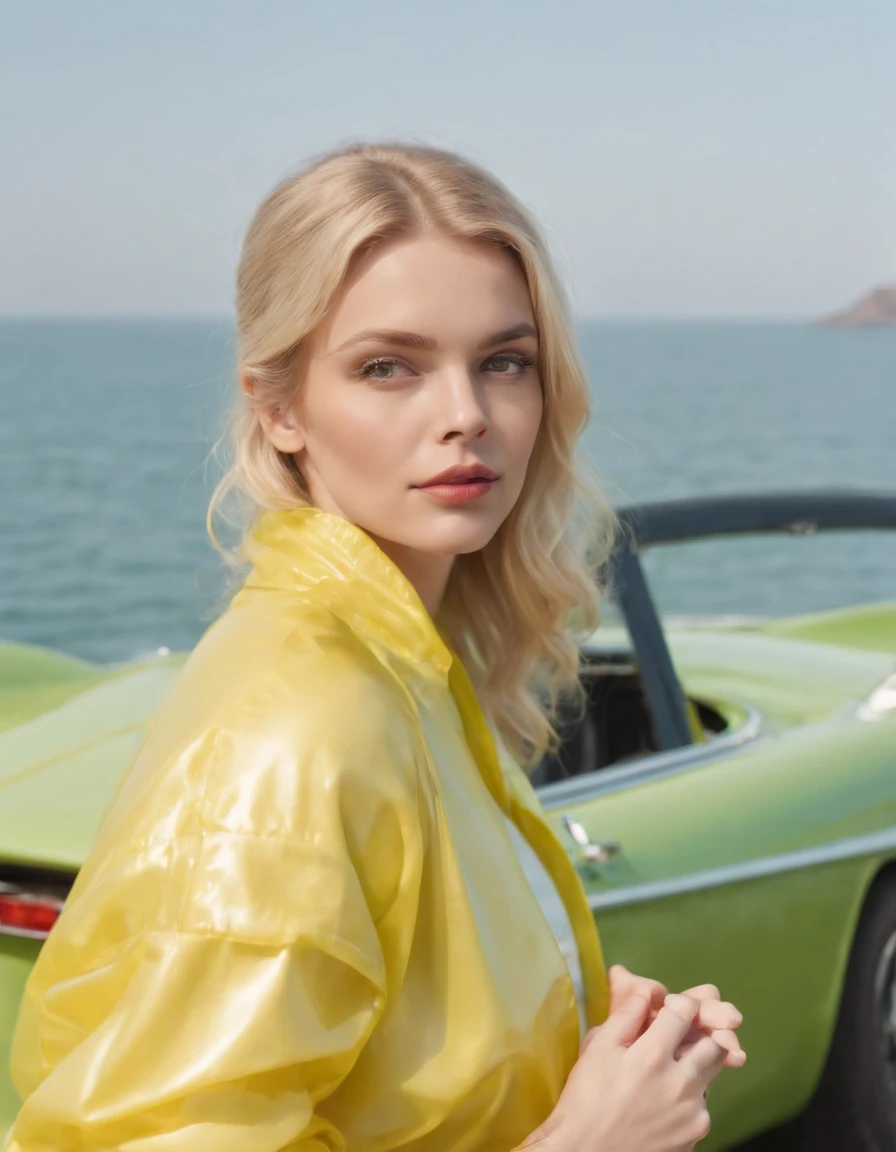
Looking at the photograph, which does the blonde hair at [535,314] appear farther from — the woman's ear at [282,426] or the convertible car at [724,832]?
the convertible car at [724,832]

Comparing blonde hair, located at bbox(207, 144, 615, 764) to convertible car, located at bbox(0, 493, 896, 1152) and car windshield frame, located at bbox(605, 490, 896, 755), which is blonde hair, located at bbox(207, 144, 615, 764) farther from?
car windshield frame, located at bbox(605, 490, 896, 755)

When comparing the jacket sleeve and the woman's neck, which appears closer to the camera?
the jacket sleeve

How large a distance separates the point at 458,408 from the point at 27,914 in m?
0.96

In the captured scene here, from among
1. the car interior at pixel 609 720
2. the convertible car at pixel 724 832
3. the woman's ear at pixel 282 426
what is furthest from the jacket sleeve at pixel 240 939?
the car interior at pixel 609 720

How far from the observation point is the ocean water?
18.6 m

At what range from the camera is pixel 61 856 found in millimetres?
2064

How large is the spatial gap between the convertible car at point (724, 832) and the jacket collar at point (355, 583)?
0.69 metres

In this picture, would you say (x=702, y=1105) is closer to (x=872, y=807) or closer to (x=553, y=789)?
(x=553, y=789)

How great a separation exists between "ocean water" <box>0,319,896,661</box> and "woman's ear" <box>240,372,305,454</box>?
9.1 inches

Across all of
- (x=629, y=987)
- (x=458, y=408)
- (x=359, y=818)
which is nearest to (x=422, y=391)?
(x=458, y=408)

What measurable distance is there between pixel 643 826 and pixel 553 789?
16 centimetres

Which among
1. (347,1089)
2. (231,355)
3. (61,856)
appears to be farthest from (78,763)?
(347,1089)

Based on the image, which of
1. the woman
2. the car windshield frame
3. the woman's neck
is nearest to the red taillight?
the woman

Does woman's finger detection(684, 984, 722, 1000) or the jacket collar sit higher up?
the jacket collar
